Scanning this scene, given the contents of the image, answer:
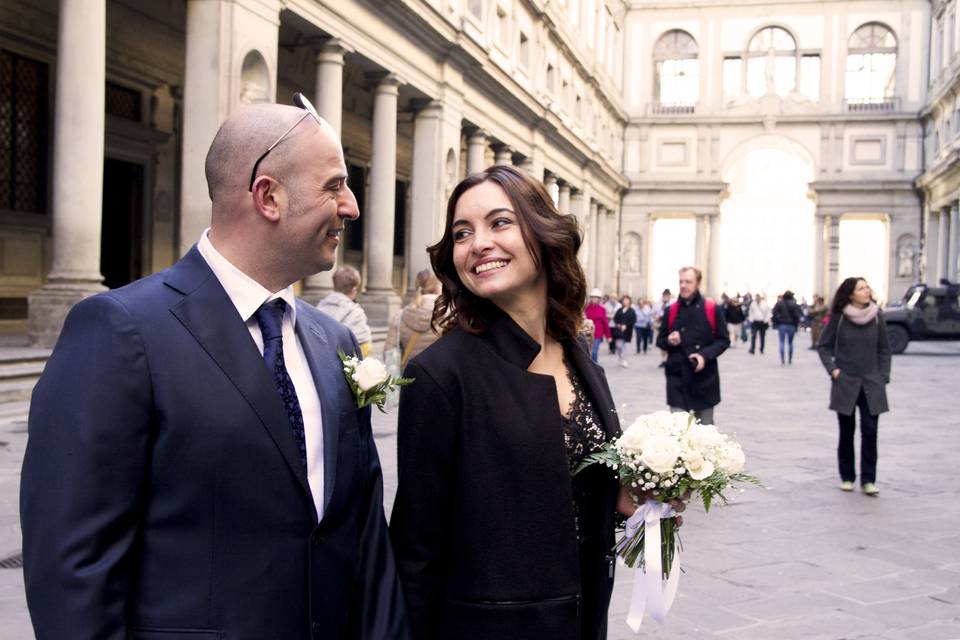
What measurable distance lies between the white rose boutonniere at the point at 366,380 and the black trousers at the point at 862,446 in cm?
650

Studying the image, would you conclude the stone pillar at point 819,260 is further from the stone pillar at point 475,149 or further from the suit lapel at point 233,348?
the suit lapel at point 233,348

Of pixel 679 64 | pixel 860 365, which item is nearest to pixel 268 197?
pixel 860 365

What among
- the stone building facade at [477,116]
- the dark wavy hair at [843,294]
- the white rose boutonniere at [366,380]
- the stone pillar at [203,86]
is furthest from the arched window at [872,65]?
the white rose boutonniere at [366,380]

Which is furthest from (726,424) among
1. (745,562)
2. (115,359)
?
(115,359)

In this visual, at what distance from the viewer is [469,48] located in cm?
2150

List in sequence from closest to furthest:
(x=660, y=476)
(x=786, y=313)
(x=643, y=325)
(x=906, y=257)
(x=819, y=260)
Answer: (x=660, y=476) → (x=786, y=313) → (x=643, y=325) → (x=819, y=260) → (x=906, y=257)

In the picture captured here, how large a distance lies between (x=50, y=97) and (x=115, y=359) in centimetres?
1452

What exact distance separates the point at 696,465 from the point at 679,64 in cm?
4792

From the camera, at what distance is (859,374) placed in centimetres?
788

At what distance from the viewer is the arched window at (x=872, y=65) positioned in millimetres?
45094

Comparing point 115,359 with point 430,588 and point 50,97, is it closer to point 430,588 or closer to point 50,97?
point 430,588

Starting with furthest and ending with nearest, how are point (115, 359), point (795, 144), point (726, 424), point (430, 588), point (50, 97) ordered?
point (795, 144), point (50, 97), point (726, 424), point (430, 588), point (115, 359)

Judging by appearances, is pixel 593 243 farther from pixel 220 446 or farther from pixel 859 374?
pixel 220 446

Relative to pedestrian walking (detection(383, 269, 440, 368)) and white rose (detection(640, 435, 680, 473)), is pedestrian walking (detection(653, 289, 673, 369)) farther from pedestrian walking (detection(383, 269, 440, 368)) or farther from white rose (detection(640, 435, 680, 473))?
white rose (detection(640, 435, 680, 473))
